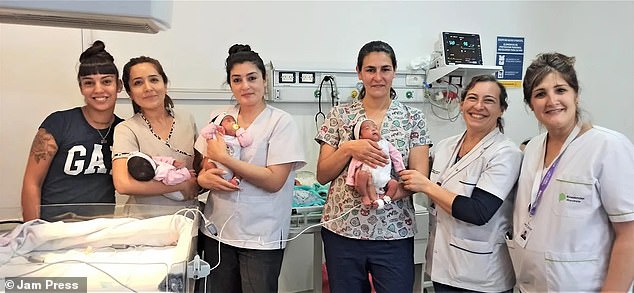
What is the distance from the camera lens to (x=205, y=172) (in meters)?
1.64

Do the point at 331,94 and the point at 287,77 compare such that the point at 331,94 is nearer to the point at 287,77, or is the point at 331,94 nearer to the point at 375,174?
the point at 287,77

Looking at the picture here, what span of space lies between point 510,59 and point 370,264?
2.17 meters

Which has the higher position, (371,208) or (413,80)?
(413,80)

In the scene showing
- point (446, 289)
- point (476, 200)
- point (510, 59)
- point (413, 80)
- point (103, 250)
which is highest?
point (510, 59)

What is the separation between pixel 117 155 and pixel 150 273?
2.45 feet

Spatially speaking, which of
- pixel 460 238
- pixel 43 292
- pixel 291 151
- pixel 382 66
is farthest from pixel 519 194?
pixel 43 292

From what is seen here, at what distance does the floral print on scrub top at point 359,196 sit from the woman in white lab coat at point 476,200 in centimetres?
12

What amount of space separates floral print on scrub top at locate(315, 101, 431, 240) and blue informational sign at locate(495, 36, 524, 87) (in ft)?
5.80

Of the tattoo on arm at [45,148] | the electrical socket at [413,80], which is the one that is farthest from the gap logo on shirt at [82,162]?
the electrical socket at [413,80]

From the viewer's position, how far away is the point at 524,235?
54.7 inches

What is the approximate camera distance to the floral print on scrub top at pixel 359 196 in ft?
5.41

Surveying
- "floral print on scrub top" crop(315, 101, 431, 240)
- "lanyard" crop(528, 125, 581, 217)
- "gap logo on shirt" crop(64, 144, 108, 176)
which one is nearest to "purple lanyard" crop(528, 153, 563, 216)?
"lanyard" crop(528, 125, 581, 217)

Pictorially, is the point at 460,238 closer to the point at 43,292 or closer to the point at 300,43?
the point at 43,292

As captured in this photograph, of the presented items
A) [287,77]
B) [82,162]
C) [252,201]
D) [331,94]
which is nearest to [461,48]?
[331,94]
